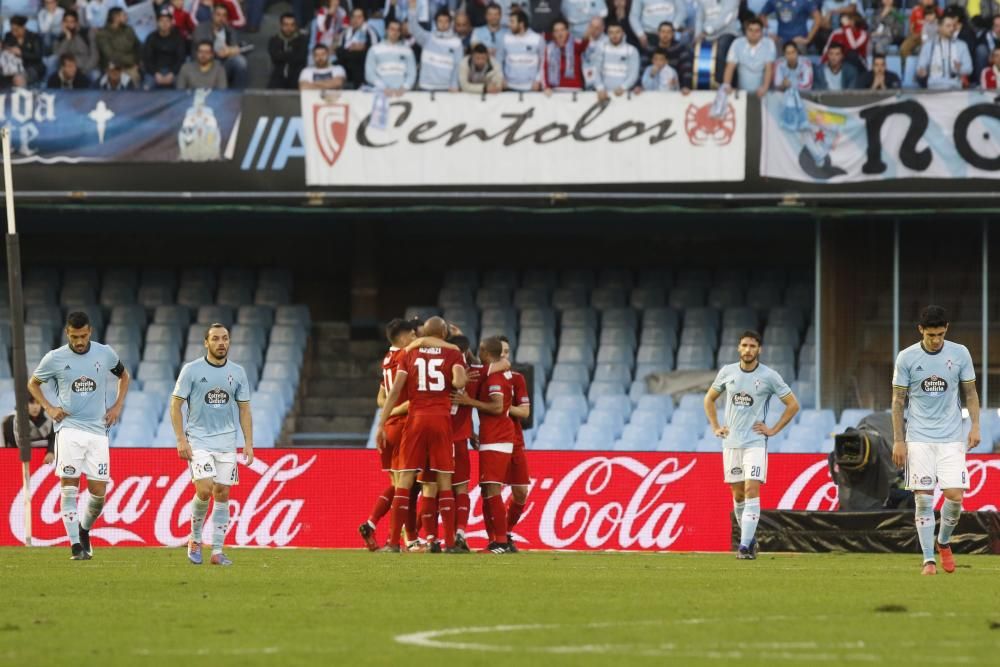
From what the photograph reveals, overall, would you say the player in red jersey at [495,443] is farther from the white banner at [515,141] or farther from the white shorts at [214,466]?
the white banner at [515,141]

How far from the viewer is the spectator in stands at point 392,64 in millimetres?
24125

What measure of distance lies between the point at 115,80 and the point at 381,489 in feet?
24.4

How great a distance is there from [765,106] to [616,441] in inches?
176

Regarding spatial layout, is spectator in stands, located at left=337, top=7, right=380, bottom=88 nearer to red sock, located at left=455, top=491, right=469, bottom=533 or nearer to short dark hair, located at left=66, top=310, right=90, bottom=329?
red sock, located at left=455, top=491, right=469, bottom=533

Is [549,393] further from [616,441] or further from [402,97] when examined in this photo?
[402,97]

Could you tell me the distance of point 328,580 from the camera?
12.9 m

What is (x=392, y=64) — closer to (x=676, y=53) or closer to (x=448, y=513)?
(x=676, y=53)

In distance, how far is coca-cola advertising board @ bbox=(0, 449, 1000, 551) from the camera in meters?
19.8

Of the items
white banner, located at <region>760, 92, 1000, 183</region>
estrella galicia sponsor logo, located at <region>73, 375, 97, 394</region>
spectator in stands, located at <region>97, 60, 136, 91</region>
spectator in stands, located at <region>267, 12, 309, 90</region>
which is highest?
spectator in stands, located at <region>267, 12, 309, 90</region>

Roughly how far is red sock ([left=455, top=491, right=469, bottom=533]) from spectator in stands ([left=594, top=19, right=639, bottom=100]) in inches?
312

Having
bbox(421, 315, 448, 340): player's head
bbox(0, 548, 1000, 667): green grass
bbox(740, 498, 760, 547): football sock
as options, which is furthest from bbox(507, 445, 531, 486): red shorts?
bbox(0, 548, 1000, 667): green grass

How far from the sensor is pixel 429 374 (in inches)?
649

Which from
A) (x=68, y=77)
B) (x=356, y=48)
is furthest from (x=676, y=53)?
(x=68, y=77)

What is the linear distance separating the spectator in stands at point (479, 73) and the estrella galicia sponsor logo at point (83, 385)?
9.37 m
